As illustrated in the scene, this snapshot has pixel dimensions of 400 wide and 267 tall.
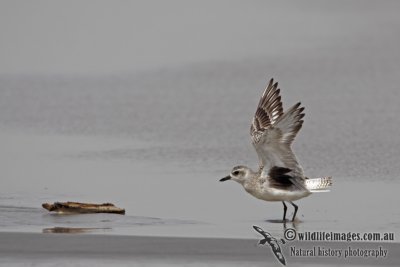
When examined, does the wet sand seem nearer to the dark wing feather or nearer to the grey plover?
the grey plover

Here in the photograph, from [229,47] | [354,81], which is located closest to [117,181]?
[354,81]

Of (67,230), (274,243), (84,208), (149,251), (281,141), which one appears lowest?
(149,251)

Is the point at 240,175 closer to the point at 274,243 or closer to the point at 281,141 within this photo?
the point at 281,141

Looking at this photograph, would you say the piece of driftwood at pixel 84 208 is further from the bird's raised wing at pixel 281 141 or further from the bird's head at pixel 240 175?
the bird's raised wing at pixel 281 141

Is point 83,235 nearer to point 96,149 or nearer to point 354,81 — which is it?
point 96,149

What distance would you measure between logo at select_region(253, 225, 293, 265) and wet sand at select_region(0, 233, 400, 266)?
41 mm

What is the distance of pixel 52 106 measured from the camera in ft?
51.4

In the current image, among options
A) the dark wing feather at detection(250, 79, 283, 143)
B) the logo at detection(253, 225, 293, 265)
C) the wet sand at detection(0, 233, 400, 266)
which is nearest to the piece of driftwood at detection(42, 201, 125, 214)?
the wet sand at detection(0, 233, 400, 266)

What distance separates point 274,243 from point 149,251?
101 cm

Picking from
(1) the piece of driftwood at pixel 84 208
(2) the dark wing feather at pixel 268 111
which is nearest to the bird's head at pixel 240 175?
(2) the dark wing feather at pixel 268 111

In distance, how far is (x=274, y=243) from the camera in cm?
960

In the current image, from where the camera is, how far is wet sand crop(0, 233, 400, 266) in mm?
9102

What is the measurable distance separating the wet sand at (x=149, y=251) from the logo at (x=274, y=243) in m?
0.04

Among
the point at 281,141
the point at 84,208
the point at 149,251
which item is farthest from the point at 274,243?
the point at 84,208
